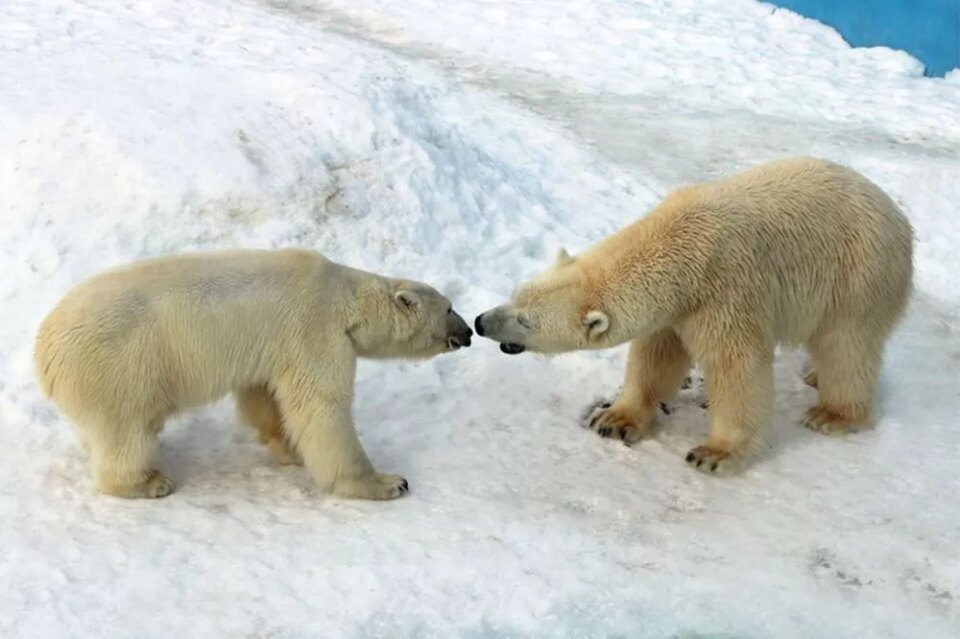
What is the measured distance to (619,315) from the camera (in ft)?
16.3

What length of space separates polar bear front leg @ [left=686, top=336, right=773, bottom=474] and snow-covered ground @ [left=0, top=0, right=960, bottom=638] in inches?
4.4

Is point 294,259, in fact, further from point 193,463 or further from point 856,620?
point 856,620

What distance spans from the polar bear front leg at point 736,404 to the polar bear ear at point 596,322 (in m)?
0.56

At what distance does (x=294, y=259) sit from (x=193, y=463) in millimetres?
1073

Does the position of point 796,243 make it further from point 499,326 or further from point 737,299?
point 499,326

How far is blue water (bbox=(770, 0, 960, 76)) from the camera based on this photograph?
11.9 m

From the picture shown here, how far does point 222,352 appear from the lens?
452 cm

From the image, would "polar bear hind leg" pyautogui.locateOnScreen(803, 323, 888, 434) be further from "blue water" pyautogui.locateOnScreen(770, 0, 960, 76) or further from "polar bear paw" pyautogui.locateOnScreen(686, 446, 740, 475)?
"blue water" pyautogui.locateOnScreen(770, 0, 960, 76)

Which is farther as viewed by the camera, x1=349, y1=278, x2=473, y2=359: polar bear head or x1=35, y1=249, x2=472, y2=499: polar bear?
x1=349, y1=278, x2=473, y2=359: polar bear head

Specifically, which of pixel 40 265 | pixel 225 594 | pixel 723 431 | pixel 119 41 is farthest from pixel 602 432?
pixel 119 41

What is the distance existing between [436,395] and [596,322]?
1127 mm

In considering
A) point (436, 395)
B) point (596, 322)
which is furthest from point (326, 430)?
point (596, 322)

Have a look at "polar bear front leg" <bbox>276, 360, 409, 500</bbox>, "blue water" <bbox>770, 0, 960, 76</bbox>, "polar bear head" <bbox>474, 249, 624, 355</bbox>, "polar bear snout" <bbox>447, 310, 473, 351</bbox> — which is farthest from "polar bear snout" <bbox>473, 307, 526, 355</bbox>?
"blue water" <bbox>770, 0, 960, 76</bbox>

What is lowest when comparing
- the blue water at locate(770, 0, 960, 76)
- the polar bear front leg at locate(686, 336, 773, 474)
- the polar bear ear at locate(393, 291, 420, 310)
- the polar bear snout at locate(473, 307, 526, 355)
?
the polar bear front leg at locate(686, 336, 773, 474)
